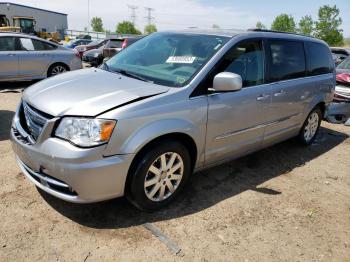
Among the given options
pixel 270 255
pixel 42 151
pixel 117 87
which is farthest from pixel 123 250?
pixel 117 87

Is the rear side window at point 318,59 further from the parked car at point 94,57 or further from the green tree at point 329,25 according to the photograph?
the green tree at point 329,25

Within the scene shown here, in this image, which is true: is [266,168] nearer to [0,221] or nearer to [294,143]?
[294,143]

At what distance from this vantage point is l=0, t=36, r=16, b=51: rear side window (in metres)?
9.02

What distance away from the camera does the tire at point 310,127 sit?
5583 millimetres

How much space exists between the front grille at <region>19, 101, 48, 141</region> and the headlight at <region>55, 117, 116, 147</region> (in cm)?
27

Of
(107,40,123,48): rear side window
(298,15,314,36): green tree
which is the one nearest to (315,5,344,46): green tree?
(298,15,314,36): green tree

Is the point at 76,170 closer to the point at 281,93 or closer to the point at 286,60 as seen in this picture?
the point at 281,93

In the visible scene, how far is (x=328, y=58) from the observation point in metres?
5.83

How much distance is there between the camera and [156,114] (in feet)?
10.2

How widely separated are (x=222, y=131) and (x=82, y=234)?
1757 mm

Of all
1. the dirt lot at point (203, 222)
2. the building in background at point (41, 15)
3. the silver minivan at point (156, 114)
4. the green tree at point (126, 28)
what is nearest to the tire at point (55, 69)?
the dirt lot at point (203, 222)

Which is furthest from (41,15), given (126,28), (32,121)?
(32,121)

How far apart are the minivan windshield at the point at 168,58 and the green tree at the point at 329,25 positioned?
5032 cm

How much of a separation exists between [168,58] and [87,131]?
4.82ft
